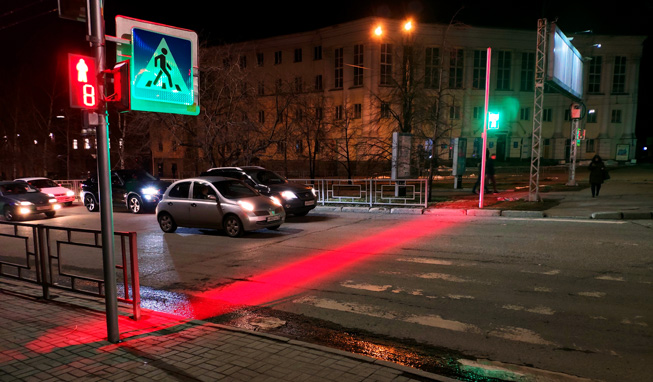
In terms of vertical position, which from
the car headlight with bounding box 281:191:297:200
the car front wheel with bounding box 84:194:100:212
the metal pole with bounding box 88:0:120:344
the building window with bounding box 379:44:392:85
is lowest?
the car front wheel with bounding box 84:194:100:212

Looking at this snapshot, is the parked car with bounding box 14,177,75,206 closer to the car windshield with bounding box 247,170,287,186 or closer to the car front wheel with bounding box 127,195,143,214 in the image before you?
the car front wheel with bounding box 127,195,143,214

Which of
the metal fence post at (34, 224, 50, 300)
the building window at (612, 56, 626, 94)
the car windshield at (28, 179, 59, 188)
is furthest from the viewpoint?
the building window at (612, 56, 626, 94)

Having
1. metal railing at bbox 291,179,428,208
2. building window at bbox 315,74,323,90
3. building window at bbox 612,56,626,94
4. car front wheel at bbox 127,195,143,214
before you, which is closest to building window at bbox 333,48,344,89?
building window at bbox 315,74,323,90

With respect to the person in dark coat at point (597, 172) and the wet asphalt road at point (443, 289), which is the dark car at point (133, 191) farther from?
the person in dark coat at point (597, 172)

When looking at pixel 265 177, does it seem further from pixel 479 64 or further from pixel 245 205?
pixel 479 64

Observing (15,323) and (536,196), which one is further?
(536,196)

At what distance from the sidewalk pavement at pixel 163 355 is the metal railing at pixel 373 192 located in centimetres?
1274

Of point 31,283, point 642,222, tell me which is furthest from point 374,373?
point 642,222

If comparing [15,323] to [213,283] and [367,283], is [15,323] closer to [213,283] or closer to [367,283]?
[213,283]

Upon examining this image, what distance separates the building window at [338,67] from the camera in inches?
1801

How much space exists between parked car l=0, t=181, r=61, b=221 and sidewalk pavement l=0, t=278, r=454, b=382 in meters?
13.3

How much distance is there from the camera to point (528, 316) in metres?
5.27

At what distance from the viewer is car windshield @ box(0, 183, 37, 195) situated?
659 inches

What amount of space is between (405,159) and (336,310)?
1364 centimetres
